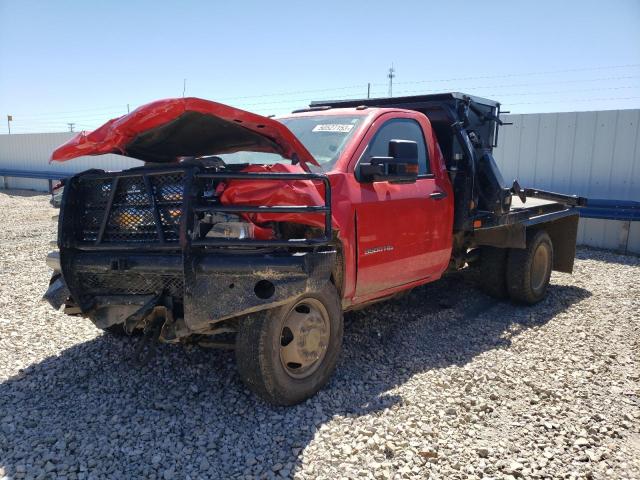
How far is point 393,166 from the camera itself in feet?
13.2

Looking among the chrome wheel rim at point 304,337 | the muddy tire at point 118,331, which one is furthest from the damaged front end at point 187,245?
the muddy tire at point 118,331

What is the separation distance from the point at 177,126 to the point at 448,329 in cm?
330

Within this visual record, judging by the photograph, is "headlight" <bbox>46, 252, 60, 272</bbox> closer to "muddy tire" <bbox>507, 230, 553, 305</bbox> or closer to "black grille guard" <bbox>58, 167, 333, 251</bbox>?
"black grille guard" <bbox>58, 167, 333, 251</bbox>

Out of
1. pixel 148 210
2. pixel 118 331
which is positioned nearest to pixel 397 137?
pixel 148 210

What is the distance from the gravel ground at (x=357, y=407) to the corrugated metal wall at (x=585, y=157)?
17.5 ft

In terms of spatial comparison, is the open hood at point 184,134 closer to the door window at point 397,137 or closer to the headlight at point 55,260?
the headlight at point 55,260

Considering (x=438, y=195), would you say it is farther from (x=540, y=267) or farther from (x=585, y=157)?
(x=585, y=157)

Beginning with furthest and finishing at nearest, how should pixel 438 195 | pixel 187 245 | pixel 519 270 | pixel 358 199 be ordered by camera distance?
pixel 519 270 → pixel 438 195 → pixel 358 199 → pixel 187 245

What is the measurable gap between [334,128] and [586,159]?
790cm

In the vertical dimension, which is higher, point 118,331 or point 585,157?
point 585,157

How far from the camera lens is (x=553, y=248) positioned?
715 cm

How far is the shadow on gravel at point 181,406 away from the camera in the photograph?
9.49ft

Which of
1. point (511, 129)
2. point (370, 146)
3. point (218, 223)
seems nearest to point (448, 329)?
point (370, 146)

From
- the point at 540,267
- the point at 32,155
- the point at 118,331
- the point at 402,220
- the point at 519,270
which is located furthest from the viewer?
the point at 32,155
